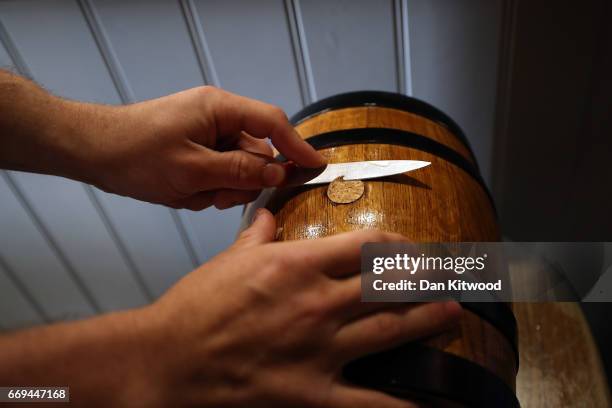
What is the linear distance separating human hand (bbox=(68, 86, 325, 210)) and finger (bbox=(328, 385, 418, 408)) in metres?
0.31

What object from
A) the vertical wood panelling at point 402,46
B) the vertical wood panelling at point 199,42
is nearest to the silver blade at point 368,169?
the vertical wood panelling at point 402,46

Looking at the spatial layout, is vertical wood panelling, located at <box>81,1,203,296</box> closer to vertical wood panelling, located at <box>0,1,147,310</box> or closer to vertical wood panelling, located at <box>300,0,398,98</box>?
vertical wood panelling, located at <box>0,1,147,310</box>

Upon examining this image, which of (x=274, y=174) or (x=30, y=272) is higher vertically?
(x=274, y=174)

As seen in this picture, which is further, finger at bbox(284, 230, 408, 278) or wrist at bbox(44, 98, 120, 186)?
wrist at bbox(44, 98, 120, 186)

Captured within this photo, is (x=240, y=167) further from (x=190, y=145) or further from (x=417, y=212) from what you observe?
(x=417, y=212)

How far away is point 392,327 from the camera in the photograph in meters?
0.52

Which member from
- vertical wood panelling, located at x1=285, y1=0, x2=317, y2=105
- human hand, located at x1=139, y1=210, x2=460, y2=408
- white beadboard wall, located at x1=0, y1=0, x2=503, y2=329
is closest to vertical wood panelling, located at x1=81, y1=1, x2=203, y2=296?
white beadboard wall, located at x1=0, y1=0, x2=503, y2=329

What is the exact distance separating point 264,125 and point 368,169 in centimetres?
18

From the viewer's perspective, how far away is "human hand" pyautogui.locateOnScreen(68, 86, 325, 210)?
727 mm

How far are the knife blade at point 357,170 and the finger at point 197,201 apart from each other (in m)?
0.20

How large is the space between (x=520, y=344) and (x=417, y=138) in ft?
1.46

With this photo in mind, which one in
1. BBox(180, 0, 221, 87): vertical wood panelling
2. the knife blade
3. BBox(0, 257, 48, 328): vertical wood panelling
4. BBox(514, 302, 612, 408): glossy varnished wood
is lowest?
BBox(0, 257, 48, 328): vertical wood panelling
